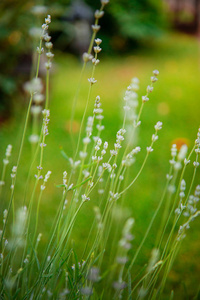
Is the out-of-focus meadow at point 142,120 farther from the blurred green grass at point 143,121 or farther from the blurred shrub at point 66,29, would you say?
the blurred shrub at point 66,29

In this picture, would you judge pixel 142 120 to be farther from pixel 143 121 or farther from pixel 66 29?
pixel 66 29

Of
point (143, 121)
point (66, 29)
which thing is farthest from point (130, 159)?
→ point (66, 29)

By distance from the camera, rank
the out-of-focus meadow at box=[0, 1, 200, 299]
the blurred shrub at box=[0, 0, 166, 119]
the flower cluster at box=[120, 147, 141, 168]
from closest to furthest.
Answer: the flower cluster at box=[120, 147, 141, 168], the out-of-focus meadow at box=[0, 1, 200, 299], the blurred shrub at box=[0, 0, 166, 119]

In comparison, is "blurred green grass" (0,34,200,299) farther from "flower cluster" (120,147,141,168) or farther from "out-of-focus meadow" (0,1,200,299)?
"flower cluster" (120,147,141,168)

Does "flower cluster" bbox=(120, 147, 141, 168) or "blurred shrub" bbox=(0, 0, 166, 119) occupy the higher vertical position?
"blurred shrub" bbox=(0, 0, 166, 119)

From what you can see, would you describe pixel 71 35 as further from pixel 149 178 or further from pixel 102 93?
pixel 149 178

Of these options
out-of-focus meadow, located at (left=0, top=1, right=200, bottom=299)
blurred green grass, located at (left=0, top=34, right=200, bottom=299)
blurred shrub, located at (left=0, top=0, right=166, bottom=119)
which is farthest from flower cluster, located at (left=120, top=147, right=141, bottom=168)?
blurred shrub, located at (left=0, top=0, right=166, bottom=119)

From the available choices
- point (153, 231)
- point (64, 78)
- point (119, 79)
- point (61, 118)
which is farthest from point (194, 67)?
point (153, 231)

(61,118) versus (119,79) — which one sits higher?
(119,79)
